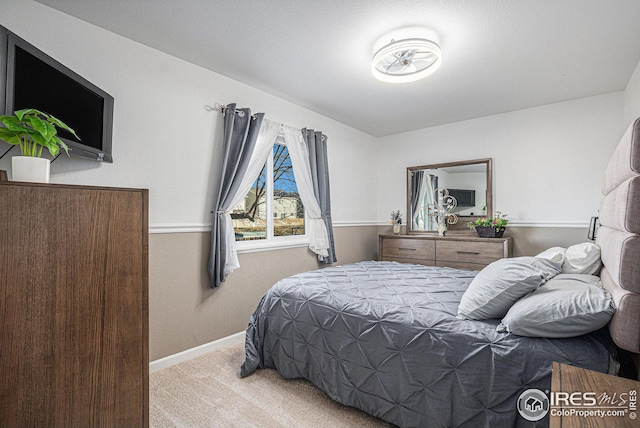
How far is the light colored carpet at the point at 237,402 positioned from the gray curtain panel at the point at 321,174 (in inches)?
70.4

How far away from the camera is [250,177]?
2990mm

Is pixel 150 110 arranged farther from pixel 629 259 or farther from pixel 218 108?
pixel 629 259

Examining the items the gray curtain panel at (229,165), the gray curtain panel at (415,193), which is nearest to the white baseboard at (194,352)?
the gray curtain panel at (229,165)

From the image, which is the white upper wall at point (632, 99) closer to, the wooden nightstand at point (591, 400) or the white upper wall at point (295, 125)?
the white upper wall at point (295, 125)

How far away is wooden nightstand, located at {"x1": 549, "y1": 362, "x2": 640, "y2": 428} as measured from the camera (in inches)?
30.9

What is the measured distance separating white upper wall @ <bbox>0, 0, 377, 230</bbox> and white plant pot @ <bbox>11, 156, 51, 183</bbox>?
2.60 feet

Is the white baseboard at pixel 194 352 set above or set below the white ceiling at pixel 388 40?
below

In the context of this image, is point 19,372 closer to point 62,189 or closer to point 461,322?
point 62,189

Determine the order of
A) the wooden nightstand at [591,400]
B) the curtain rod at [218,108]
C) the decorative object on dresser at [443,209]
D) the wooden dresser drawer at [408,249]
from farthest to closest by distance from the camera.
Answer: the decorative object on dresser at [443,209] < the wooden dresser drawer at [408,249] < the curtain rod at [218,108] < the wooden nightstand at [591,400]

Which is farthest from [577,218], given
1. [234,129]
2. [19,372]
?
[19,372]

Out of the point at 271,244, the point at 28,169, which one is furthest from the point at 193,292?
the point at 28,169

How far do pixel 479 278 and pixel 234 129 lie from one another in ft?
7.68

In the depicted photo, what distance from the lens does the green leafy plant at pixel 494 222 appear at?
11.7 feet

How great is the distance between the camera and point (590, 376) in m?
0.98
